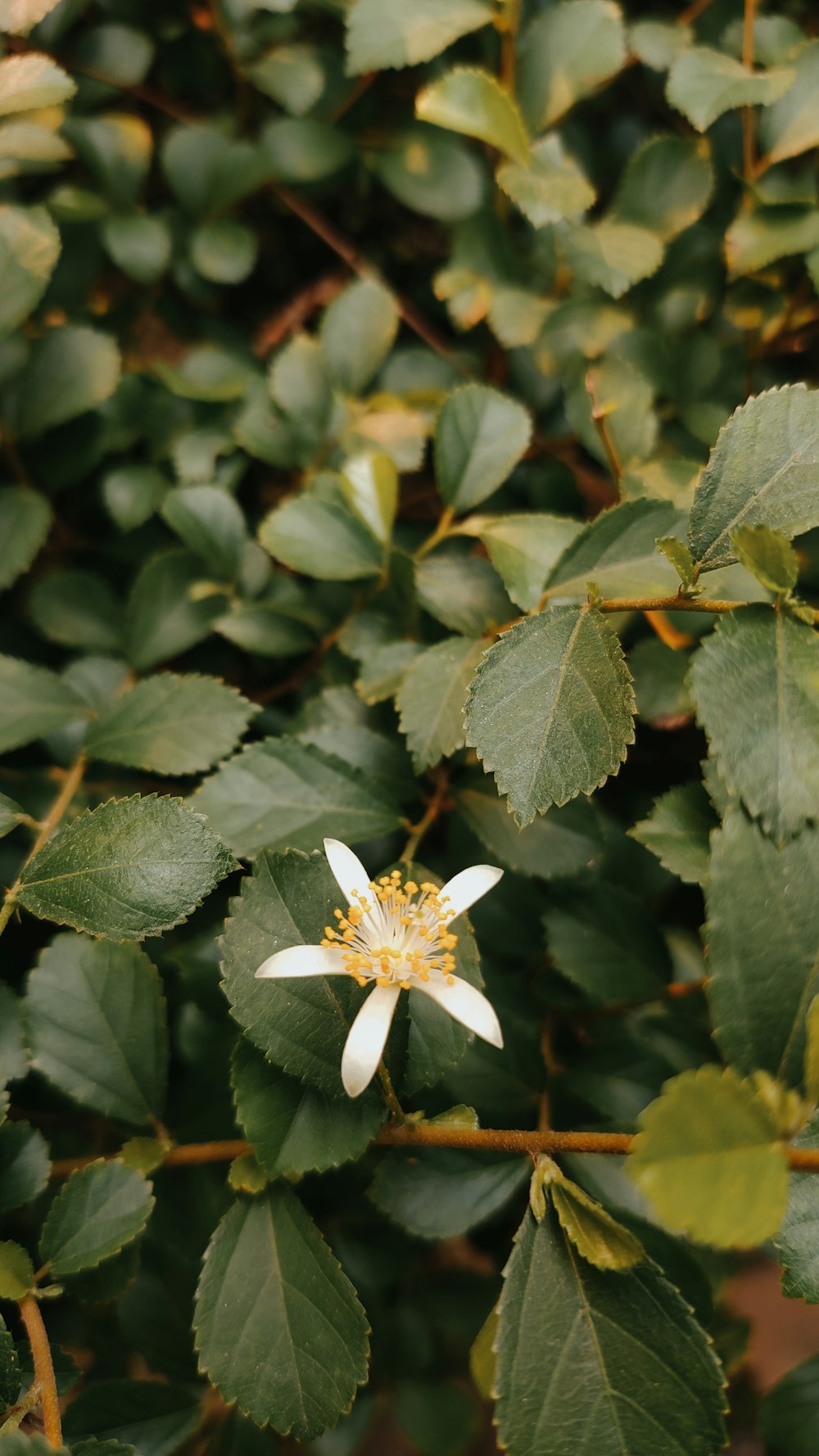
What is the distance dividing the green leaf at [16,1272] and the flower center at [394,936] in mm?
299

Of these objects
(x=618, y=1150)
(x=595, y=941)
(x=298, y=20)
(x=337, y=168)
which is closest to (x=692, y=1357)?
(x=618, y=1150)

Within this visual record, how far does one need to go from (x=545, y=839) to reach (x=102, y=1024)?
37 cm

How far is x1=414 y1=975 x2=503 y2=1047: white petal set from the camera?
1.78ft

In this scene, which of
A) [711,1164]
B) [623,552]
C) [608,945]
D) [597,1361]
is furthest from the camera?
[608,945]

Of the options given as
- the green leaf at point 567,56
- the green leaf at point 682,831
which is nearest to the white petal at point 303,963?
the green leaf at point 682,831

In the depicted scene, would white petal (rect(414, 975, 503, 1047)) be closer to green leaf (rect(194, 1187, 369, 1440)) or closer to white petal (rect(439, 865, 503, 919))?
white petal (rect(439, 865, 503, 919))

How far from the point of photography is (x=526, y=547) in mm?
733

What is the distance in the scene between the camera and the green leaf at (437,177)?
92 centimetres

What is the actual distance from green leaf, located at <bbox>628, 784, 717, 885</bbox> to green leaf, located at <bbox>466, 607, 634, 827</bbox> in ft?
0.29

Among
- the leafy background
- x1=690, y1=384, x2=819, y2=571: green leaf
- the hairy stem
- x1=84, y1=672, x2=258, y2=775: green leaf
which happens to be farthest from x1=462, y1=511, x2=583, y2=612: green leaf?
the hairy stem

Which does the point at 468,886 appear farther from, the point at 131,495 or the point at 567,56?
the point at 567,56

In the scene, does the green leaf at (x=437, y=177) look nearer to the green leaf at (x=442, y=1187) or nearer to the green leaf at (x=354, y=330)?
the green leaf at (x=354, y=330)

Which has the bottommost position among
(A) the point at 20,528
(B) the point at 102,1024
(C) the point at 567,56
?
(B) the point at 102,1024

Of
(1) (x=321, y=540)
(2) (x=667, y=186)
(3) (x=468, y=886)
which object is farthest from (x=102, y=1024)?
(2) (x=667, y=186)
